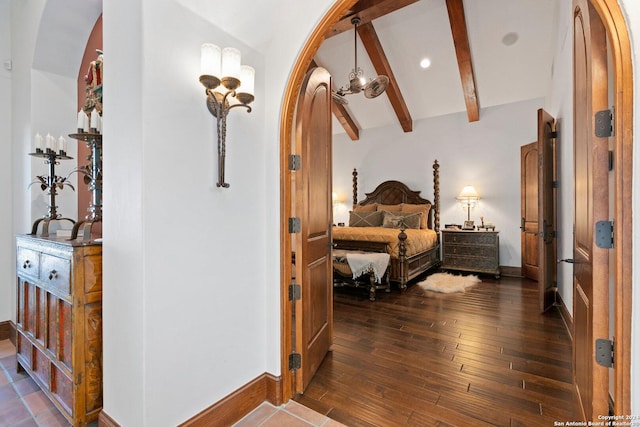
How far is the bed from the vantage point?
4.42 m

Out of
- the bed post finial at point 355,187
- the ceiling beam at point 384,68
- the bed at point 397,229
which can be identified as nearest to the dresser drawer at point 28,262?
the bed at point 397,229

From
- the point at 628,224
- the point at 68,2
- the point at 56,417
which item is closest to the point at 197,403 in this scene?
the point at 56,417

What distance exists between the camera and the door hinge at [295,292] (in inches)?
77.2

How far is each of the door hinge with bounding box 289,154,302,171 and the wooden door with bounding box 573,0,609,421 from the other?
144 cm

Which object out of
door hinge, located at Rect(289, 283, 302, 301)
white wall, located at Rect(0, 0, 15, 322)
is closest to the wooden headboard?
door hinge, located at Rect(289, 283, 302, 301)

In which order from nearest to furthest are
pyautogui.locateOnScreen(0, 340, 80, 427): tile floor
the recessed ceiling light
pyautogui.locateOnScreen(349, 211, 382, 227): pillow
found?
pyautogui.locateOnScreen(0, 340, 80, 427): tile floor
the recessed ceiling light
pyautogui.locateOnScreen(349, 211, 382, 227): pillow

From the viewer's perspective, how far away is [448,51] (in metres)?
5.02

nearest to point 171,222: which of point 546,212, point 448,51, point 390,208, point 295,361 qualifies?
point 295,361

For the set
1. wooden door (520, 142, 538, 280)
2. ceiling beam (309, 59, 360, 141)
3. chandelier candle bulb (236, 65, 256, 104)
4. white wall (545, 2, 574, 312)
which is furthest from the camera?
ceiling beam (309, 59, 360, 141)

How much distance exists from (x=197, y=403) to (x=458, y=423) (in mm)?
1404

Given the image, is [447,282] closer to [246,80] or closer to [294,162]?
[294,162]

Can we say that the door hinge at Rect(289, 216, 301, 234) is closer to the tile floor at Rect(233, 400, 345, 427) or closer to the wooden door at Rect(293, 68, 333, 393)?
the wooden door at Rect(293, 68, 333, 393)

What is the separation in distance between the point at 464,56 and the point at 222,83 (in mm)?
4565

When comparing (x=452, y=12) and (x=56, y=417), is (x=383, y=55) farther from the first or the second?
(x=56, y=417)
